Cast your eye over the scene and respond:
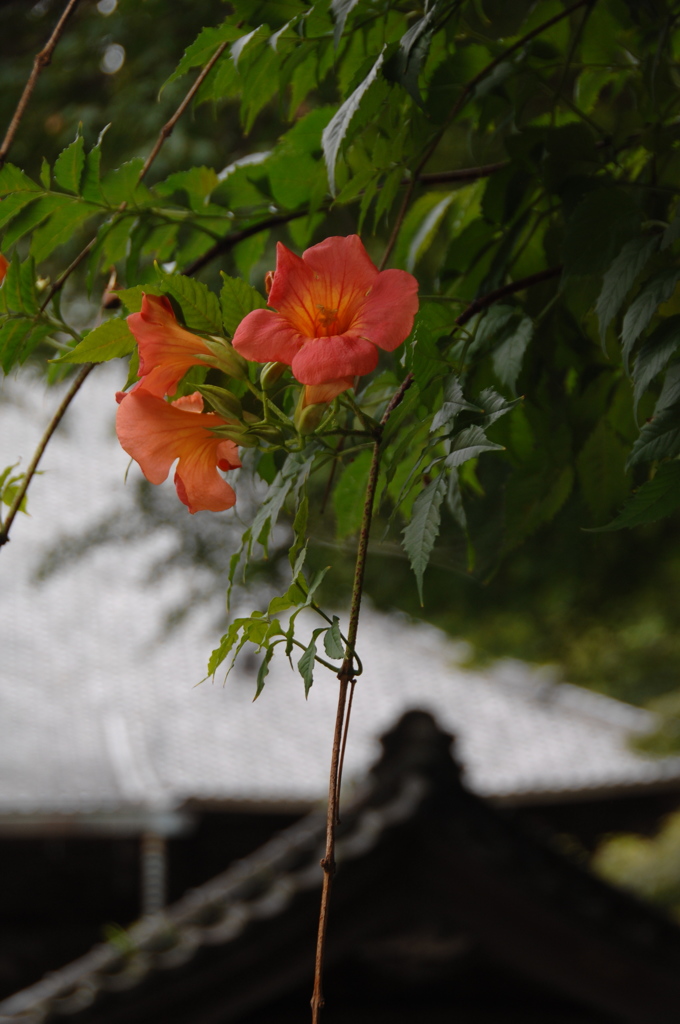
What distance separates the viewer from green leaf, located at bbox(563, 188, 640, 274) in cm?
58

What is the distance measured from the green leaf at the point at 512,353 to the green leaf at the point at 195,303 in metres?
0.19

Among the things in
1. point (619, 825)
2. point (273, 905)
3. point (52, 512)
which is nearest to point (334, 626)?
point (273, 905)

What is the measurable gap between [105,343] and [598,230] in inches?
12.0

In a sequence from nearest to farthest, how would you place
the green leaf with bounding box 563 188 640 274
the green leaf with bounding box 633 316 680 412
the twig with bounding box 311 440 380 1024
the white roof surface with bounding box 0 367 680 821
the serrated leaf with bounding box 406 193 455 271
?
the twig with bounding box 311 440 380 1024
the green leaf with bounding box 633 316 680 412
the green leaf with bounding box 563 188 640 274
the serrated leaf with bounding box 406 193 455 271
the white roof surface with bounding box 0 367 680 821

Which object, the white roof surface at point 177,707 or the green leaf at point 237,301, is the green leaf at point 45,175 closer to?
the green leaf at point 237,301

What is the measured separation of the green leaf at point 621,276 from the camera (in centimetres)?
53

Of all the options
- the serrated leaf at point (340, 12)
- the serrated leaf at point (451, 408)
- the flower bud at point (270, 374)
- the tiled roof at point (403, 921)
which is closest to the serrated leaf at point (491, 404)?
the serrated leaf at point (451, 408)

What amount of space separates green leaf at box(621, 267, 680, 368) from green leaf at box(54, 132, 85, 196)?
351mm

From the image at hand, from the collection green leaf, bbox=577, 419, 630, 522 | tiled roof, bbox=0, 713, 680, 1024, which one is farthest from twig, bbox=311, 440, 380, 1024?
tiled roof, bbox=0, 713, 680, 1024

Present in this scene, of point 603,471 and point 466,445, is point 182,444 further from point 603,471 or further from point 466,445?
point 603,471

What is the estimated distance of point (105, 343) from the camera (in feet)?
1.69

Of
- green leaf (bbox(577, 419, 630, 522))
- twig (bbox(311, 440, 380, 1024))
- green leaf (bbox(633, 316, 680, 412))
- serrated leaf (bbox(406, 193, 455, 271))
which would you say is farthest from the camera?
serrated leaf (bbox(406, 193, 455, 271))

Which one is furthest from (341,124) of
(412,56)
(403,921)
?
(403,921)

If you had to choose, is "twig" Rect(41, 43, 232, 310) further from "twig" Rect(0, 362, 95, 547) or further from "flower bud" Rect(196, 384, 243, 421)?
"flower bud" Rect(196, 384, 243, 421)
